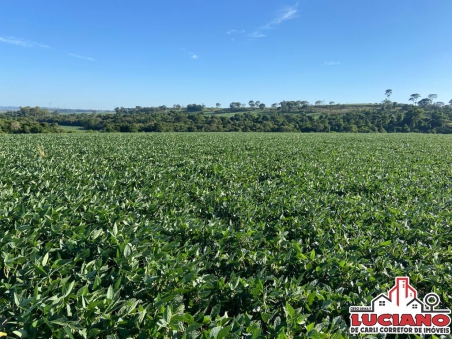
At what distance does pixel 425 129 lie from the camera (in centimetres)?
8400

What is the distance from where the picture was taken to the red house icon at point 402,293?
119 inches

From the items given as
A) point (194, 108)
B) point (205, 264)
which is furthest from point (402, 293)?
point (194, 108)

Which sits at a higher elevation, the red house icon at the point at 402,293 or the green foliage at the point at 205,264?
the green foliage at the point at 205,264

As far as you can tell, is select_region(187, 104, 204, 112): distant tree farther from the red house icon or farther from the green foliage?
the red house icon

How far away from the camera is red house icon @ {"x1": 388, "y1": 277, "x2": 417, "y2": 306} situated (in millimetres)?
3020

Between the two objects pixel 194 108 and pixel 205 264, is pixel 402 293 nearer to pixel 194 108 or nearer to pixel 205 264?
pixel 205 264

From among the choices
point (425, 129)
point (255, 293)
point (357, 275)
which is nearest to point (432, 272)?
point (357, 275)

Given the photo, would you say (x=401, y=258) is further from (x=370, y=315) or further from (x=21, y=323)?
(x=21, y=323)

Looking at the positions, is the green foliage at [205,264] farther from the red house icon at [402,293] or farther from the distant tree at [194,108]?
the distant tree at [194,108]

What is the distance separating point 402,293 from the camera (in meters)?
3.13

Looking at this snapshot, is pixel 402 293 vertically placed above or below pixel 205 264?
below

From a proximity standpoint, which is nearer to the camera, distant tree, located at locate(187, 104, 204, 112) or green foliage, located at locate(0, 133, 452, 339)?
green foliage, located at locate(0, 133, 452, 339)

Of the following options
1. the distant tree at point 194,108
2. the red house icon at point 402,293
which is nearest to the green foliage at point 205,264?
the red house icon at point 402,293

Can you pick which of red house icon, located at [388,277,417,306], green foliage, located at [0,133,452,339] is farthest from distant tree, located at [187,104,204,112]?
red house icon, located at [388,277,417,306]
